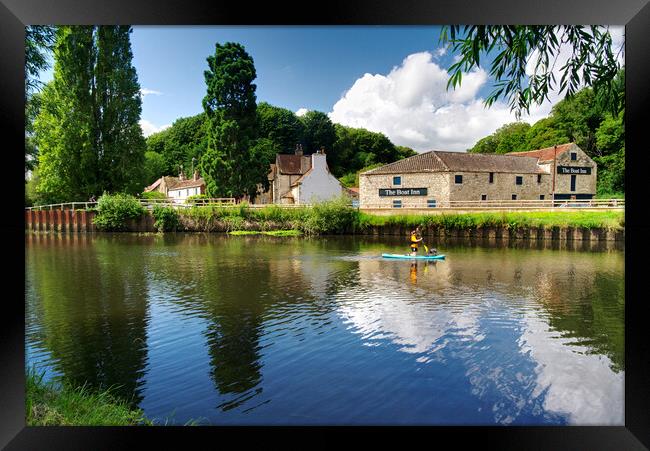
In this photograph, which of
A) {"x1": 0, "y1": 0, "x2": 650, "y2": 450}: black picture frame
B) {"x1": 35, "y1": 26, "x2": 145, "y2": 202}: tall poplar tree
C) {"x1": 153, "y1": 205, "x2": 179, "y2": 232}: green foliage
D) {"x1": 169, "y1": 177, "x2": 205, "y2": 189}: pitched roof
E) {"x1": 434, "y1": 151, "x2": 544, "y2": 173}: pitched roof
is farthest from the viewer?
{"x1": 169, "y1": 177, "x2": 205, "y2": 189}: pitched roof

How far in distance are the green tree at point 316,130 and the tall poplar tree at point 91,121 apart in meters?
18.2

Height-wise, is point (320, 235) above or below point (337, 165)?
below

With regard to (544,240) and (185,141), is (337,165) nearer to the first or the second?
(185,141)

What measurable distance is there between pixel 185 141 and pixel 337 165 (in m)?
13.9

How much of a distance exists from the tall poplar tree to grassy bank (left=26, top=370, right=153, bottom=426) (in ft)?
69.4

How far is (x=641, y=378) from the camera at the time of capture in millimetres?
3348

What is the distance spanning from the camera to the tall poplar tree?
22812mm

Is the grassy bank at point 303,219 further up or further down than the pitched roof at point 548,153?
further down

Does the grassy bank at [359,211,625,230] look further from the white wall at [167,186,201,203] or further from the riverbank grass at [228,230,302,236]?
the white wall at [167,186,201,203]

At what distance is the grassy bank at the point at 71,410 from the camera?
3.51 meters

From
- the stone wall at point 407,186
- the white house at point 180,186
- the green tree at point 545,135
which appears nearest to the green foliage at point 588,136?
the green tree at point 545,135

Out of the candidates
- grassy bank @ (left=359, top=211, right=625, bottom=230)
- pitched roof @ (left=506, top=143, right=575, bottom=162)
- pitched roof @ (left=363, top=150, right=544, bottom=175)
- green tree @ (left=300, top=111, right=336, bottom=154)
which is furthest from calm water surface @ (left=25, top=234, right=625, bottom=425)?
green tree @ (left=300, top=111, right=336, bottom=154)
